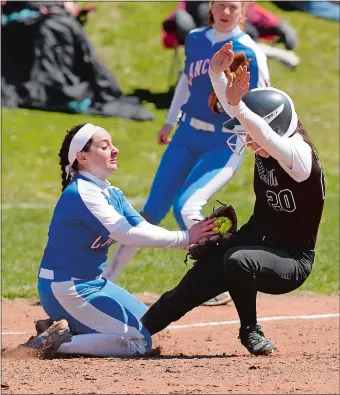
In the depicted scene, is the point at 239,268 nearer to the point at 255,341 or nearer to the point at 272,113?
the point at 255,341

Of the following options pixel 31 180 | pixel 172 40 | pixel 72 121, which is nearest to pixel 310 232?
pixel 31 180

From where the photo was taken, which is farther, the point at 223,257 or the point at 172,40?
the point at 172,40

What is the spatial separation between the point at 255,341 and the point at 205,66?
258 cm

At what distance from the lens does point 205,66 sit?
26.2 ft

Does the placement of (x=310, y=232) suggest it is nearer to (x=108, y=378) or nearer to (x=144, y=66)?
(x=108, y=378)

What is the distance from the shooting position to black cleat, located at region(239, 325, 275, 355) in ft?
20.1

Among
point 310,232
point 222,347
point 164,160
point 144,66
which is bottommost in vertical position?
point 144,66

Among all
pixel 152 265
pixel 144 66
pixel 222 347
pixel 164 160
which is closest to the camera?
pixel 222 347

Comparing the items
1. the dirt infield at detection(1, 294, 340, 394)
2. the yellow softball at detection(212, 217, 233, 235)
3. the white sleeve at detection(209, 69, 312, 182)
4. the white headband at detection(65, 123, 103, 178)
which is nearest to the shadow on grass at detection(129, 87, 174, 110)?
the dirt infield at detection(1, 294, 340, 394)

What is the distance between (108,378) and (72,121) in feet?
36.4

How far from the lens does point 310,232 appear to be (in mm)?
6207

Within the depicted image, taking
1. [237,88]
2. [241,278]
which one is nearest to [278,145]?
[237,88]

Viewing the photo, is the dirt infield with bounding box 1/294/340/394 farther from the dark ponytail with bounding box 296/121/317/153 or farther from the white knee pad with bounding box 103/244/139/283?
the dark ponytail with bounding box 296/121/317/153

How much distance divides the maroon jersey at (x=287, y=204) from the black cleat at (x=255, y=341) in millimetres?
512
